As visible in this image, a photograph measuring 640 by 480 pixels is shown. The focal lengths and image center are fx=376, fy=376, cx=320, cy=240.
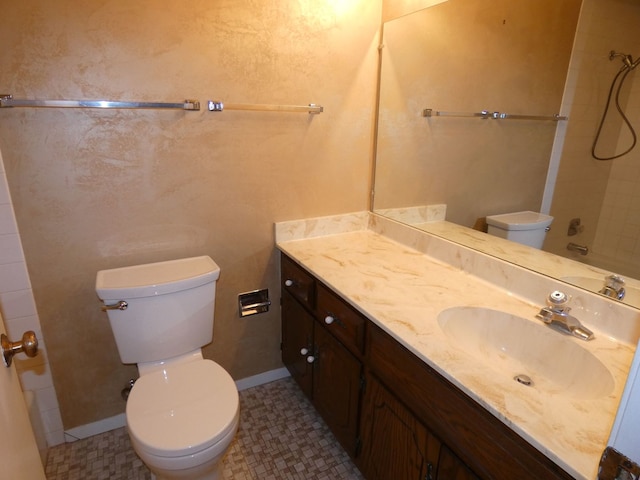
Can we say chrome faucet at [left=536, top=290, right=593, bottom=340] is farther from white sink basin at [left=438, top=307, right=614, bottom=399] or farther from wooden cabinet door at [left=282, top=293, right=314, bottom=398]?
wooden cabinet door at [left=282, top=293, right=314, bottom=398]

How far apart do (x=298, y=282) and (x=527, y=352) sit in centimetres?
97

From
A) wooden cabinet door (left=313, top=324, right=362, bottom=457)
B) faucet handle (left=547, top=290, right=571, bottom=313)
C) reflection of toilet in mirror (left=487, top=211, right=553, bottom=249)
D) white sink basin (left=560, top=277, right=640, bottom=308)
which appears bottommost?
wooden cabinet door (left=313, top=324, right=362, bottom=457)

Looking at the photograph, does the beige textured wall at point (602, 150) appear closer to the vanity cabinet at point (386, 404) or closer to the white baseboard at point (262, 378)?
the vanity cabinet at point (386, 404)

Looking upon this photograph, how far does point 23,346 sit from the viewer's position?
79 centimetres

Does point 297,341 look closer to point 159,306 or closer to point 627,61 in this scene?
point 159,306

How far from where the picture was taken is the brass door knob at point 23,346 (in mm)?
789

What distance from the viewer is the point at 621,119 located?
1126 mm

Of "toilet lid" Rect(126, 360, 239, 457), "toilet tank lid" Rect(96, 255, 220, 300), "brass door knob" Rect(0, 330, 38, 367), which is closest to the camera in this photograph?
"brass door knob" Rect(0, 330, 38, 367)

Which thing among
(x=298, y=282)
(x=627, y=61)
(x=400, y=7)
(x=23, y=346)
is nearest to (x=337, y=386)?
(x=298, y=282)

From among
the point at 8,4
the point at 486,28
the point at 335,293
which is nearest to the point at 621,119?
the point at 486,28

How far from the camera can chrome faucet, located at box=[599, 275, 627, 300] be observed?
3.71 feet

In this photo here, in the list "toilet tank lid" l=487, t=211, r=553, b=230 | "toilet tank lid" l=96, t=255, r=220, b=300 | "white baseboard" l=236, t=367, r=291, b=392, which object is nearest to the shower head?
"toilet tank lid" l=487, t=211, r=553, b=230

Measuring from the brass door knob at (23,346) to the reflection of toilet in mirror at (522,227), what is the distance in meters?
1.54

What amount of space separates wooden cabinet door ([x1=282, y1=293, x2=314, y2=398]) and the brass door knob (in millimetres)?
1076
